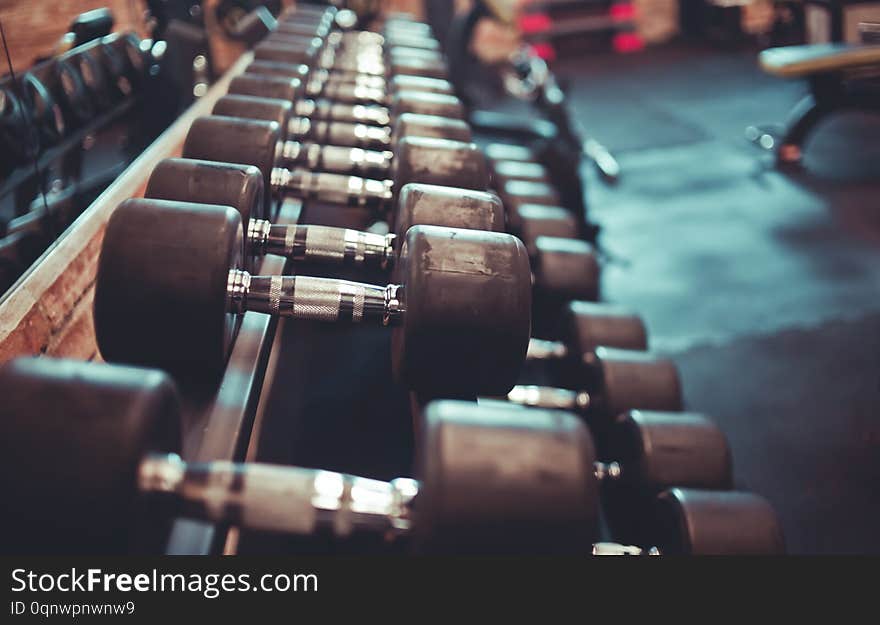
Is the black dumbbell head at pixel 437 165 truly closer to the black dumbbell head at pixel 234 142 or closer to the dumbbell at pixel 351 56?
the black dumbbell head at pixel 234 142

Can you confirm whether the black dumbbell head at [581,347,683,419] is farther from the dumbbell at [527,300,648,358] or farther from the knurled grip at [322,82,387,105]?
the knurled grip at [322,82,387,105]

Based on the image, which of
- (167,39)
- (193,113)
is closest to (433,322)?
(193,113)

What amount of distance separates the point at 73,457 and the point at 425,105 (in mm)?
1173

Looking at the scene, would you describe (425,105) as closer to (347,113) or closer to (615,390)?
(347,113)

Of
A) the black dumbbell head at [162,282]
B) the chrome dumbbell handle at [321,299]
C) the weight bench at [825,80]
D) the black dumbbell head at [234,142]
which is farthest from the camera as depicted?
the weight bench at [825,80]

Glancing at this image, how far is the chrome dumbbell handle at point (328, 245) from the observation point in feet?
3.06

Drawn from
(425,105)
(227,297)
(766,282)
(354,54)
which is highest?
(354,54)

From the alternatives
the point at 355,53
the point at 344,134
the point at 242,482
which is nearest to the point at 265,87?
the point at 344,134

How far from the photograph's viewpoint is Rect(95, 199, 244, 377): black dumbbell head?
0.68 meters

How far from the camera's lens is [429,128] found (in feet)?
4.18

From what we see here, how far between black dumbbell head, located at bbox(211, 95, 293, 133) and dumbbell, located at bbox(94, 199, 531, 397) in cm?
50

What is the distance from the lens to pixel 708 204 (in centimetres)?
312

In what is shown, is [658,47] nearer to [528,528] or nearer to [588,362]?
[588,362]

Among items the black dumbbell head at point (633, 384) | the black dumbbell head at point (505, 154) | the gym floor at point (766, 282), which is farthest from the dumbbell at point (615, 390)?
the black dumbbell head at point (505, 154)
